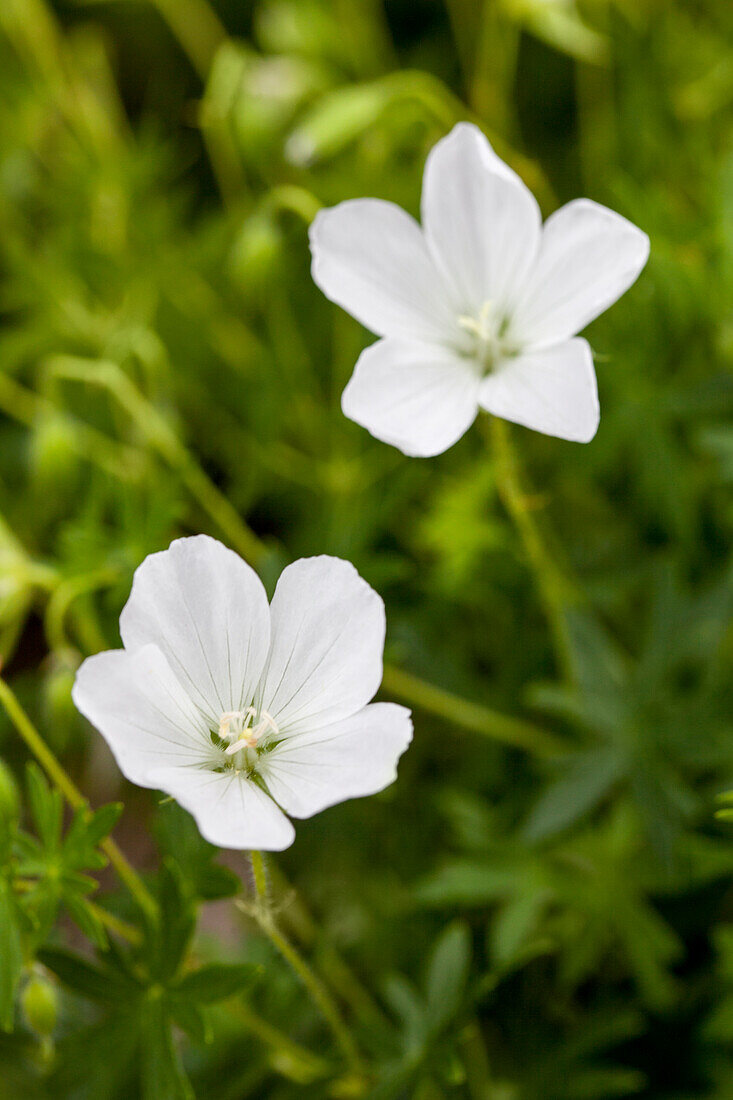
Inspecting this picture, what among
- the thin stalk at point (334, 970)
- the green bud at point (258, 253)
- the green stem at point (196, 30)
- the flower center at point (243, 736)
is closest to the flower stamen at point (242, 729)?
the flower center at point (243, 736)

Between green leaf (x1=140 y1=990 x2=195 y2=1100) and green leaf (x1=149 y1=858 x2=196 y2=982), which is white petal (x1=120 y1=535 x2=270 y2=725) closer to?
green leaf (x1=149 y1=858 x2=196 y2=982)

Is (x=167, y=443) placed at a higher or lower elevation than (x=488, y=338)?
higher

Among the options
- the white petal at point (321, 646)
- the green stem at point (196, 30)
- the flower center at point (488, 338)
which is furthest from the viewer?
the green stem at point (196, 30)

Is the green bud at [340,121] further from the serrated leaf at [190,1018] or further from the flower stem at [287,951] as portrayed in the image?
the serrated leaf at [190,1018]

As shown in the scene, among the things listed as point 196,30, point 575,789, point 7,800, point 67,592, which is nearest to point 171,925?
point 7,800

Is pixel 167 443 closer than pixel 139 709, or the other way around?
pixel 139 709

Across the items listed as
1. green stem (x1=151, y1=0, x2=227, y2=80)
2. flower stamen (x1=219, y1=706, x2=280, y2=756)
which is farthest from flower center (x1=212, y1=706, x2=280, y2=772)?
green stem (x1=151, y1=0, x2=227, y2=80)

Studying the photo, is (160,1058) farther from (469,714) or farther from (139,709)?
(469,714)
